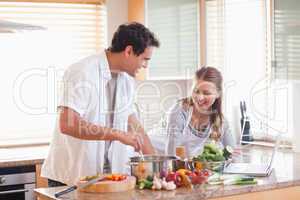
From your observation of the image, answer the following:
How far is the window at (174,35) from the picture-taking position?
3.88 meters

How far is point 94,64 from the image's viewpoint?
267 centimetres

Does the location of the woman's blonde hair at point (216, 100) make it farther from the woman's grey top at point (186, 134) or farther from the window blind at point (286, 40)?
the window blind at point (286, 40)

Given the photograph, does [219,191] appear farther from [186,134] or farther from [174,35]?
[174,35]

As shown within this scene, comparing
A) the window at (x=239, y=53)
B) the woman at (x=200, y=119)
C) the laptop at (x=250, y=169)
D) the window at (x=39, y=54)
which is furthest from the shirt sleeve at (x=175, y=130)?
the window at (x=39, y=54)

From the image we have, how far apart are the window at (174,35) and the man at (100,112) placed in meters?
1.08

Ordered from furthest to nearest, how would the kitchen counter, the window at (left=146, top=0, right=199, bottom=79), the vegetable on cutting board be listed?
1. the window at (left=146, top=0, right=199, bottom=79)
2. the vegetable on cutting board
3. the kitchen counter

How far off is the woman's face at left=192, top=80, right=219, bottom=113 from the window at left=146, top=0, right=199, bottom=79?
692 millimetres

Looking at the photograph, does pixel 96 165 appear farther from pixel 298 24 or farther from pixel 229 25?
pixel 229 25

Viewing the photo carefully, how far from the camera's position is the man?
2.53m

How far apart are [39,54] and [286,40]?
1.73 metres

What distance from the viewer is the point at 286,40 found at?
3287 mm

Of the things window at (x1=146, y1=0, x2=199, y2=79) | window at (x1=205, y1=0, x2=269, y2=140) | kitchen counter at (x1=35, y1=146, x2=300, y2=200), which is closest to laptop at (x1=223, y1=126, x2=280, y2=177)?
kitchen counter at (x1=35, y1=146, x2=300, y2=200)

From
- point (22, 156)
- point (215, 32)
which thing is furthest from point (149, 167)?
point (215, 32)

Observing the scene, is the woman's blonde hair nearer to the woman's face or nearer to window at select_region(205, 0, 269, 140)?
the woman's face
